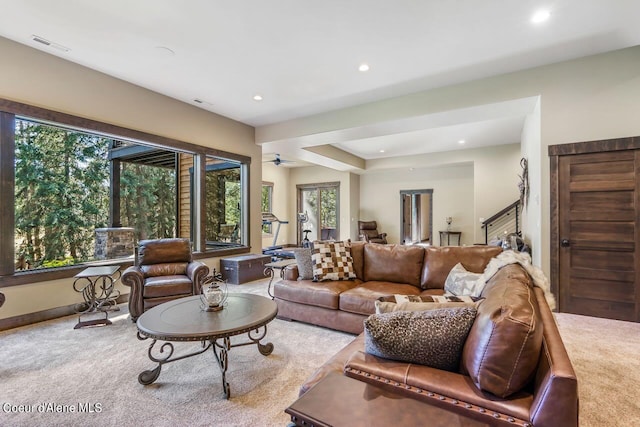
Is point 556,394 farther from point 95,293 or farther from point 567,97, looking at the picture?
point 95,293

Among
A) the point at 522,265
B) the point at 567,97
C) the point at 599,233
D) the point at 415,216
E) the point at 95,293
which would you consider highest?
the point at 567,97

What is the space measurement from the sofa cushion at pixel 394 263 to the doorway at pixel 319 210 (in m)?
6.34

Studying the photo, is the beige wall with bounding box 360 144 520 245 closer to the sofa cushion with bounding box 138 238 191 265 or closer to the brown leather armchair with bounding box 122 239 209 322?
the sofa cushion with bounding box 138 238 191 265

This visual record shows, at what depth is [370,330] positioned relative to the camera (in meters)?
1.32

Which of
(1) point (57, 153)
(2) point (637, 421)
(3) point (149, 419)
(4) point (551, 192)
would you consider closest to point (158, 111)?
(1) point (57, 153)

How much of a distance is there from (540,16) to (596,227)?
2.41 meters

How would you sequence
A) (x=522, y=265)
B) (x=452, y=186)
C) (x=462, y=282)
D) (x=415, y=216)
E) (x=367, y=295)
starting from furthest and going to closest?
(x=415, y=216) < (x=452, y=186) < (x=367, y=295) < (x=462, y=282) < (x=522, y=265)

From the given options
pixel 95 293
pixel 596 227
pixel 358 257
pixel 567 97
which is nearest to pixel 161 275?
pixel 95 293

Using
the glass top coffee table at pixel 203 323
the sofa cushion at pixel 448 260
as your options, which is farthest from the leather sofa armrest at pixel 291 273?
the sofa cushion at pixel 448 260

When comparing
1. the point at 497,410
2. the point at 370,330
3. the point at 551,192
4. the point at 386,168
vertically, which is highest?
the point at 386,168

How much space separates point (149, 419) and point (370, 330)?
59.8 inches

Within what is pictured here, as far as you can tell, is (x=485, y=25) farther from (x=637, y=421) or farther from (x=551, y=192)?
(x=637, y=421)

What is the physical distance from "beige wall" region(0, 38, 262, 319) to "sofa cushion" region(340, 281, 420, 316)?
3444 mm

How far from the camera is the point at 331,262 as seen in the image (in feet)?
11.5
